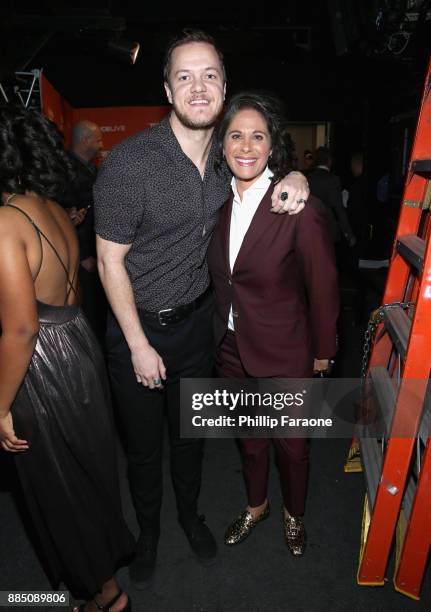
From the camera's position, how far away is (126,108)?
6.66 m

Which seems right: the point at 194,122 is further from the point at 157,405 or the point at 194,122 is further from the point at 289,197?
the point at 157,405

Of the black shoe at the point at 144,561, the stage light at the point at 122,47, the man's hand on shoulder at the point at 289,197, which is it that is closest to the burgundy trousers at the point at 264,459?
the black shoe at the point at 144,561

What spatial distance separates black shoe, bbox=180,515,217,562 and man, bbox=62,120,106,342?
1.80 meters

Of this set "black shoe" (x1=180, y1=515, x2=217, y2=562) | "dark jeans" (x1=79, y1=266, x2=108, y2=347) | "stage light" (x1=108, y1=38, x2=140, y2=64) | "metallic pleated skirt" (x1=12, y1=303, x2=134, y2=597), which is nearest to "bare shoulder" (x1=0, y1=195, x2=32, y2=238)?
"metallic pleated skirt" (x1=12, y1=303, x2=134, y2=597)

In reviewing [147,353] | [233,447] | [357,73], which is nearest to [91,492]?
[147,353]

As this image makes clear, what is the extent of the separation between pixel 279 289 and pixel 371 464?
0.83 meters

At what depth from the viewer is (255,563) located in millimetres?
1994

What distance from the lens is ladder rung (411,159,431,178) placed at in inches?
64.4

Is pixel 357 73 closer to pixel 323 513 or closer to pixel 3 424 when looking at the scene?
pixel 323 513

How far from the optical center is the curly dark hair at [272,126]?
1.71 metres

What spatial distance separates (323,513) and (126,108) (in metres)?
6.02

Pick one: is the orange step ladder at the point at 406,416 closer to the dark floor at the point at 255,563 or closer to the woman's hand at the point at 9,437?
the dark floor at the point at 255,563

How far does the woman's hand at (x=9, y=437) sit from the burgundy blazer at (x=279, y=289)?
86 centimetres

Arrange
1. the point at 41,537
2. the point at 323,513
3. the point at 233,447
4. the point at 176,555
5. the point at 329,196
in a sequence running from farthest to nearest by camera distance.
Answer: the point at 329,196
the point at 233,447
the point at 323,513
the point at 176,555
the point at 41,537
